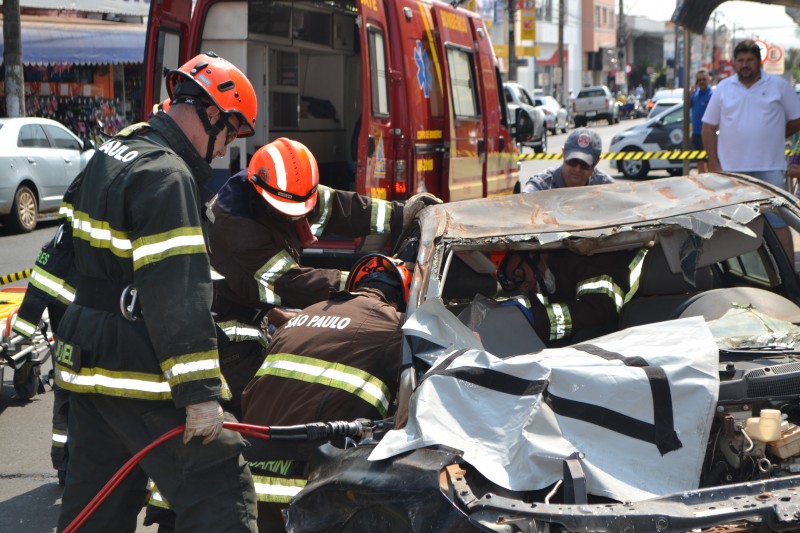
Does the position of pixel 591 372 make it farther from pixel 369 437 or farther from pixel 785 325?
pixel 785 325

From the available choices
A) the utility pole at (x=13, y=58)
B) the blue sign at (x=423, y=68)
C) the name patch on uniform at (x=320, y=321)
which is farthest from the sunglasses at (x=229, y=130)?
the utility pole at (x=13, y=58)

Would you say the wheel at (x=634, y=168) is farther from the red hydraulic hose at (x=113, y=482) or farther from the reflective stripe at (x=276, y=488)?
the red hydraulic hose at (x=113, y=482)

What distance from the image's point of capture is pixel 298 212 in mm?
4551

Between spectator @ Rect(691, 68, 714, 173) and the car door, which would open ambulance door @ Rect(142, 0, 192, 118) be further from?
spectator @ Rect(691, 68, 714, 173)

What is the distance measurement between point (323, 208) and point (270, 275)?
85 centimetres

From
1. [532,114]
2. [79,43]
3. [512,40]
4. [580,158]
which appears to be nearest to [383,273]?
[580,158]

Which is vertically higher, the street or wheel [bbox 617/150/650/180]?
wheel [bbox 617/150/650/180]

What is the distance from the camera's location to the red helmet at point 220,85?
3.34 metres

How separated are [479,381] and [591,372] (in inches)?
13.7

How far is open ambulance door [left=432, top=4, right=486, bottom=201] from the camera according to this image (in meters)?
8.33

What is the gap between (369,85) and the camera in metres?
7.03

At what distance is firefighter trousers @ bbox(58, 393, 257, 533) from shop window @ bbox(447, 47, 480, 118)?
568 cm

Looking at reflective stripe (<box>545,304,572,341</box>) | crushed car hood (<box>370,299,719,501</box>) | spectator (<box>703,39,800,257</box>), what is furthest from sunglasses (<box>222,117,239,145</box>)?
spectator (<box>703,39,800,257</box>)

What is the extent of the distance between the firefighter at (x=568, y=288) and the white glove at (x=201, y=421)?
160 cm
